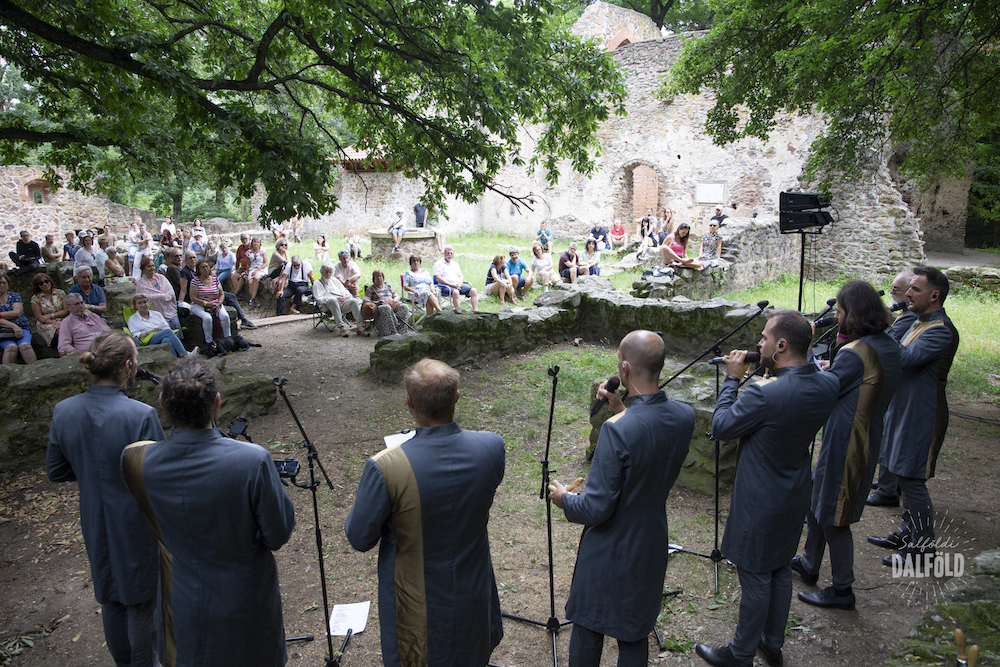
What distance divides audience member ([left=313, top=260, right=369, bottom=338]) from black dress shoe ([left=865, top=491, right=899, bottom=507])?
708 cm

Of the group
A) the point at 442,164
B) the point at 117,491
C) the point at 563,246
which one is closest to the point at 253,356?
the point at 442,164

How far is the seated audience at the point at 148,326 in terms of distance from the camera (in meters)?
7.08

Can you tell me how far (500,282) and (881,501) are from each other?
313 inches

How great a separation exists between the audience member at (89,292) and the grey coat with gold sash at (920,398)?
8273 mm

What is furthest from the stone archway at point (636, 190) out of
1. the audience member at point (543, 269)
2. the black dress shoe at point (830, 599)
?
the black dress shoe at point (830, 599)

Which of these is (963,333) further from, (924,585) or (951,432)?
(924,585)

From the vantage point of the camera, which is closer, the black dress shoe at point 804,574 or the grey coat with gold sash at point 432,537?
the grey coat with gold sash at point 432,537

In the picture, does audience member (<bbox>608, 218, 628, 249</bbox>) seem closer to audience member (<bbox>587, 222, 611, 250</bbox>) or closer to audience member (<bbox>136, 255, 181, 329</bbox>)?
audience member (<bbox>587, 222, 611, 250</bbox>)

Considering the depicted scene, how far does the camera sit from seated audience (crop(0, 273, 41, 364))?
6.80 meters

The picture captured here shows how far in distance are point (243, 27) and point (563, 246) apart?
13930 mm

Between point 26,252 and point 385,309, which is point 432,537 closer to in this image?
point 385,309

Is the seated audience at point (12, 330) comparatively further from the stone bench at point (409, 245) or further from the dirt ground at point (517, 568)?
the stone bench at point (409, 245)

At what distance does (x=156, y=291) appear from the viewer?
7.80 metres

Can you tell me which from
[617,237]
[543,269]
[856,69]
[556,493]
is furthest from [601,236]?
[556,493]
